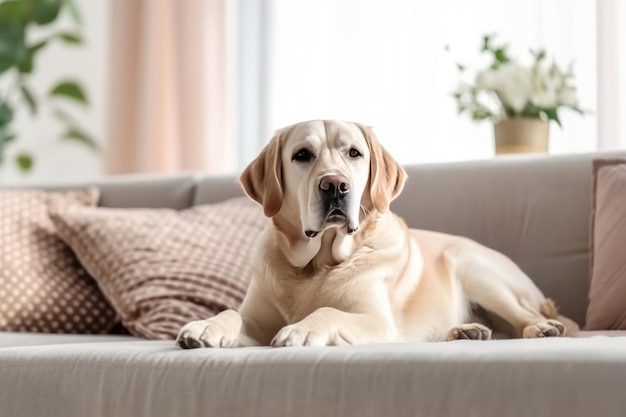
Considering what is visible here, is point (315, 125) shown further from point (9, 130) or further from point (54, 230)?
point (9, 130)

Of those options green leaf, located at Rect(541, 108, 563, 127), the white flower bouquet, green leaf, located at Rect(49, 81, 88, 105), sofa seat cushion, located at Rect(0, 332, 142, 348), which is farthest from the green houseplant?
green leaf, located at Rect(541, 108, 563, 127)

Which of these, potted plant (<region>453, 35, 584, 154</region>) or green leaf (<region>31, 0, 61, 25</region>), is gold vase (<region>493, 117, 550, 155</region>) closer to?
potted plant (<region>453, 35, 584, 154</region>)

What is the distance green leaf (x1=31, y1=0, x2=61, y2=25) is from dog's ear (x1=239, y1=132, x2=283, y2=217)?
2790 millimetres

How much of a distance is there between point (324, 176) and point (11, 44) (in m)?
3.12

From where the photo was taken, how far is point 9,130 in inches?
181

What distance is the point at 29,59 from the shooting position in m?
4.50

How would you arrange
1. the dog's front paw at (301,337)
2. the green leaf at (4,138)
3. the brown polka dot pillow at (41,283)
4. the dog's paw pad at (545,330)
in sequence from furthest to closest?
the green leaf at (4,138)
the brown polka dot pillow at (41,283)
the dog's paw pad at (545,330)
the dog's front paw at (301,337)

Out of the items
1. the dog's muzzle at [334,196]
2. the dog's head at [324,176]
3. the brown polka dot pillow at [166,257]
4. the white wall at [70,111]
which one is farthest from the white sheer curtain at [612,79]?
the white wall at [70,111]

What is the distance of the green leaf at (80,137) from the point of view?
4637 mm

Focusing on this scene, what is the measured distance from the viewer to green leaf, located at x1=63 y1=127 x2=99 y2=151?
464 cm

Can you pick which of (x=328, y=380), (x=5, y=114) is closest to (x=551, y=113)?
(x=328, y=380)

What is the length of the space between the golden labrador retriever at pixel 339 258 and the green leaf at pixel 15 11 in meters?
2.86

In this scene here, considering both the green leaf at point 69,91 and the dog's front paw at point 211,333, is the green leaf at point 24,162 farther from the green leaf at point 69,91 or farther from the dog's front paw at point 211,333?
the dog's front paw at point 211,333

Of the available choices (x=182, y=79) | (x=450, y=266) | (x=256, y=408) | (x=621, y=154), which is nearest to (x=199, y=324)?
(x=256, y=408)
